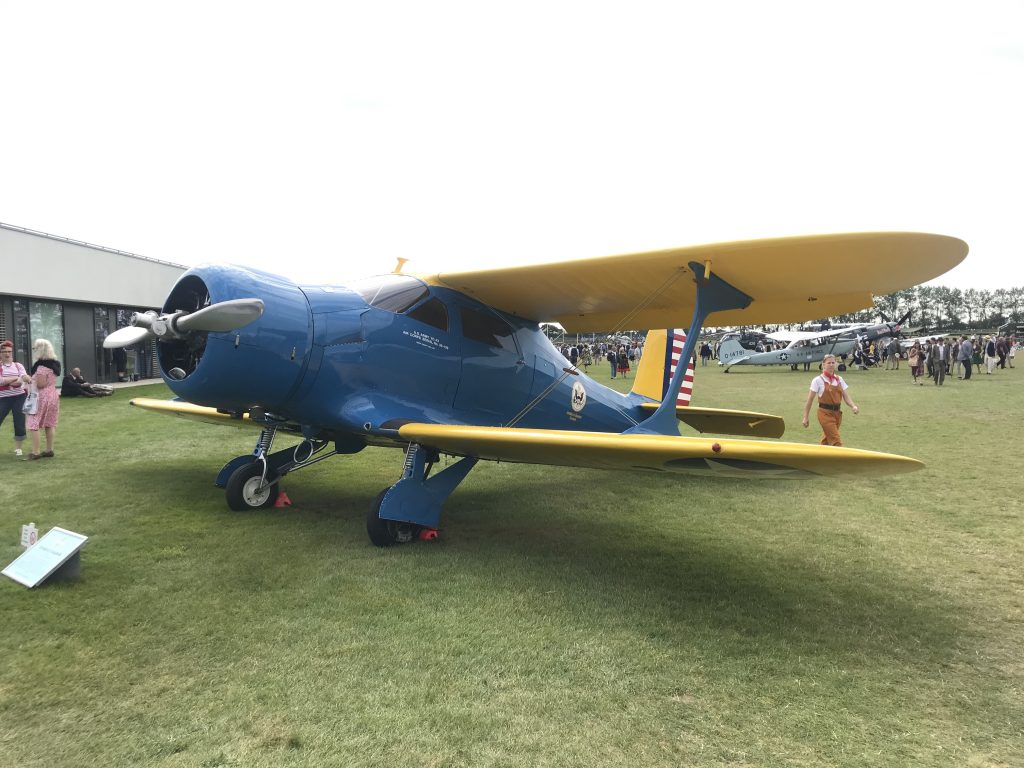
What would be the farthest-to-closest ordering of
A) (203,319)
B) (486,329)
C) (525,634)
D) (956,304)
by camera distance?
(956,304) < (486,329) < (203,319) < (525,634)

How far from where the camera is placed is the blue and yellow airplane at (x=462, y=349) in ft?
13.5

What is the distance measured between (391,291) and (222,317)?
146 centimetres

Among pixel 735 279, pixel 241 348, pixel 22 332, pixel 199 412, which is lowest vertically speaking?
pixel 199 412

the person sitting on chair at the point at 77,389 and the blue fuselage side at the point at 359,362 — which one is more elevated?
the blue fuselage side at the point at 359,362

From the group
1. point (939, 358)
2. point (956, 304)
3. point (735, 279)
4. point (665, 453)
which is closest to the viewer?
point (665, 453)

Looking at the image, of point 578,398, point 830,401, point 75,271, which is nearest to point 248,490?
point 578,398

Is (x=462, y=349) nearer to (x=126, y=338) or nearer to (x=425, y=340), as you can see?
(x=425, y=340)

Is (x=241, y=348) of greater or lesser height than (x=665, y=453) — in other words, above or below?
above

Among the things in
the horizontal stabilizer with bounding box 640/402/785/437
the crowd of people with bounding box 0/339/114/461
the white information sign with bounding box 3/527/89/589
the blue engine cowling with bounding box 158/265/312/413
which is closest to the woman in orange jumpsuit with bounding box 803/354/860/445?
the horizontal stabilizer with bounding box 640/402/785/437

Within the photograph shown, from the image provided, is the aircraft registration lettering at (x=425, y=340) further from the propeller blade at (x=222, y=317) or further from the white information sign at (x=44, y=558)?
the white information sign at (x=44, y=558)

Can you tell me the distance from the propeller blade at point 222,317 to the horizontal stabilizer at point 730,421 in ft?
17.1

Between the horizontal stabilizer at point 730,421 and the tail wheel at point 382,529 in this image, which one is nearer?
the tail wheel at point 382,529

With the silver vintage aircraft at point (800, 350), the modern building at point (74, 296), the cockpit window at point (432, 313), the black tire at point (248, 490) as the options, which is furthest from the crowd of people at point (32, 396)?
the silver vintage aircraft at point (800, 350)

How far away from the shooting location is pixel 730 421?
8.02 meters
